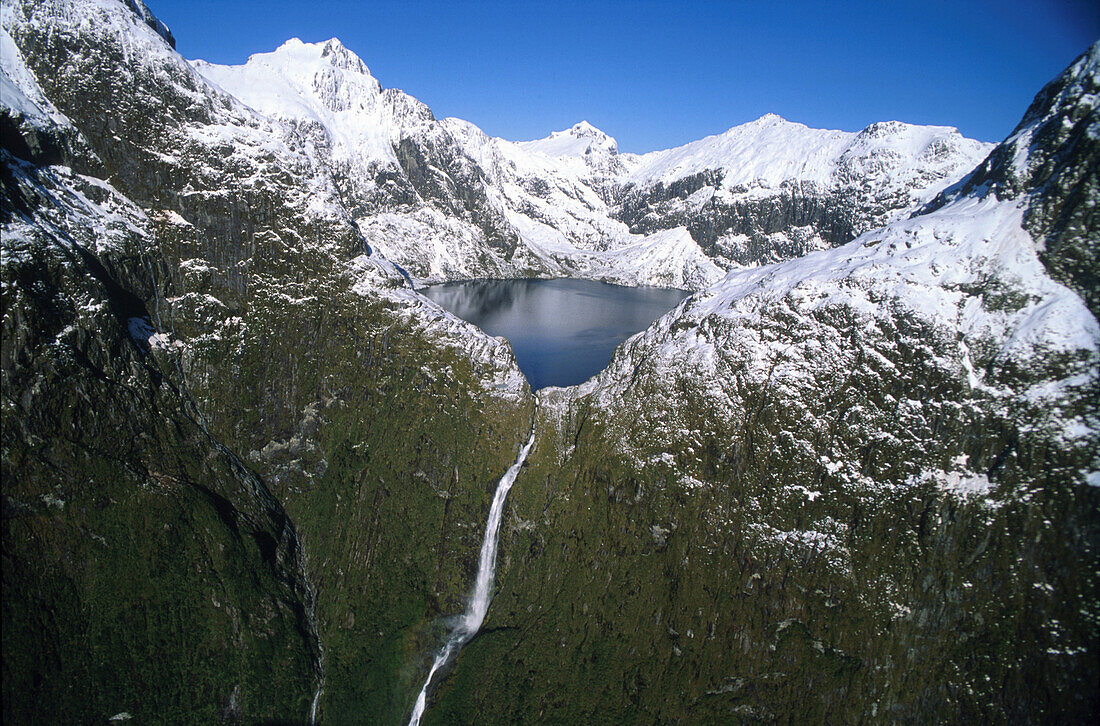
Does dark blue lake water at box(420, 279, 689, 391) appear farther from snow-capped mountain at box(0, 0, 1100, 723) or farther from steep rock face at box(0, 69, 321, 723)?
steep rock face at box(0, 69, 321, 723)

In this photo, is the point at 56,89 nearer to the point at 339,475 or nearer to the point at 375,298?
the point at 375,298

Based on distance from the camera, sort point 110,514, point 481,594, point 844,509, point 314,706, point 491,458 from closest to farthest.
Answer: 1. point 110,514
2. point 844,509
3. point 314,706
4. point 481,594
5. point 491,458

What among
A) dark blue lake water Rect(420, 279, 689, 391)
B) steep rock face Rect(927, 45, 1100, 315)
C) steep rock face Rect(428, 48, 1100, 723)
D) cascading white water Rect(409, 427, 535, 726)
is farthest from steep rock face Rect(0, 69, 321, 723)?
steep rock face Rect(927, 45, 1100, 315)

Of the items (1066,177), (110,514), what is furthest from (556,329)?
(1066,177)

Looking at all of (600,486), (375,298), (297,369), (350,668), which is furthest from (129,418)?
(600,486)

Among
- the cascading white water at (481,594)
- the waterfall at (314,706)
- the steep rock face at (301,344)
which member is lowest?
the waterfall at (314,706)

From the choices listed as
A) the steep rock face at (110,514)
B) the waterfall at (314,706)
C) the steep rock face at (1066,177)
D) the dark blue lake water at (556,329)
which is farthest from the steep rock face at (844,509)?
the dark blue lake water at (556,329)

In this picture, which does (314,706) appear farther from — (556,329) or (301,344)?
(556,329)

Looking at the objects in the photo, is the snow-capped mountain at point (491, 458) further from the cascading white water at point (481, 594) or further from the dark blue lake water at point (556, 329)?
the dark blue lake water at point (556, 329)
